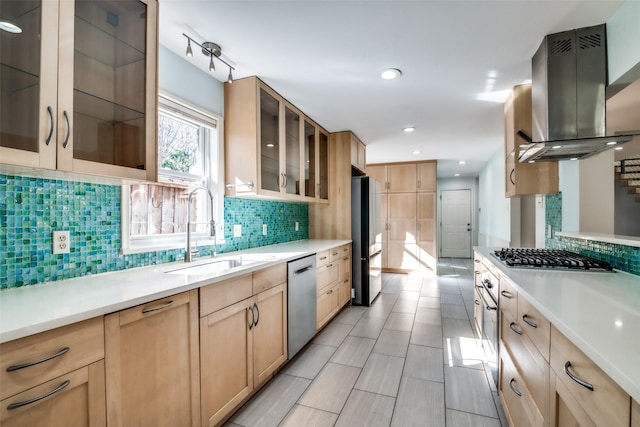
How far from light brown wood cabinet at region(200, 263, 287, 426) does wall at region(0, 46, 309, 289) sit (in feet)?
2.01

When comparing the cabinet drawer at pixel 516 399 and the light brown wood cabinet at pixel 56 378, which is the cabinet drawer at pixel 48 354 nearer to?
the light brown wood cabinet at pixel 56 378

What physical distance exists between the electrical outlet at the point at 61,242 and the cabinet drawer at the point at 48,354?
2.01 ft

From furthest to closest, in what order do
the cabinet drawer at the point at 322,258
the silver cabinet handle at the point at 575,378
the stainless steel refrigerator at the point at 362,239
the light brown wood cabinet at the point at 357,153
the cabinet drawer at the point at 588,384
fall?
the light brown wood cabinet at the point at 357,153, the stainless steel refrigerator at the point at 362,239, the cabinet drawer at the point at 322,258, the silver cabinet handle at the point at 575,378, the cabinet drawer at the point at 588,384

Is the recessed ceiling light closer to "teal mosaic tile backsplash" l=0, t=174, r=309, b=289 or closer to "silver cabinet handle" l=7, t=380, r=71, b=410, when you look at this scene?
"teal mosaic tile backsplash" l=0, t=174, r=309, b=289

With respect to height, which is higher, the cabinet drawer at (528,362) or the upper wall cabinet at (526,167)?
the upper wall cabinet at (526,167)

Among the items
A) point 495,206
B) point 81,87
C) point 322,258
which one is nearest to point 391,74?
point 322,258

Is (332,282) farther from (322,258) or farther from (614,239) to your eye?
(614,239)

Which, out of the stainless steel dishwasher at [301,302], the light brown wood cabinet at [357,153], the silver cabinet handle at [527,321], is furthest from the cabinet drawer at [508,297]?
the light brown wood cabinet at [357,153]

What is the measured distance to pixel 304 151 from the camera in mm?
3201

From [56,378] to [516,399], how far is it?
193 cm

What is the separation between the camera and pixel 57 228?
136 cm

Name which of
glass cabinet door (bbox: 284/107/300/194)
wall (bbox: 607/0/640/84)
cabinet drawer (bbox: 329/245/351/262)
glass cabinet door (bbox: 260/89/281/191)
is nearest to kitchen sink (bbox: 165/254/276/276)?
glass cabinet door (bbox: 260/89/281/191)

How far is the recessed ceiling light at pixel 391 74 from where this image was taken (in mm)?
2211

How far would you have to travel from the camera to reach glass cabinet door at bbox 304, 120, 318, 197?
3.24 metres
